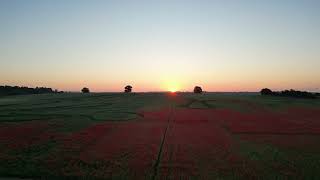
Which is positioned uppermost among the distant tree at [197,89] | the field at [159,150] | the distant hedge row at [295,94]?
the distant tree at [197,89]

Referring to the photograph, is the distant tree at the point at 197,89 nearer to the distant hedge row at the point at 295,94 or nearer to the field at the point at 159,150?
the distant hedge row at the point at 295,94

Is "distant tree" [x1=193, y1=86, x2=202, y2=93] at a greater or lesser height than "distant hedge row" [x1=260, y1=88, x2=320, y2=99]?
greater

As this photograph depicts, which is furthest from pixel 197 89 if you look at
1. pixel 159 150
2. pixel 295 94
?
pixel 159 150

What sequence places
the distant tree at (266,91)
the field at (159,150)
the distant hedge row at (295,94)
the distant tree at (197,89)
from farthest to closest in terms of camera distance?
the distant tree at (197,89) → the distant tree at (266,91) → the distant hedge row at (295,94) → the field at (159,150)

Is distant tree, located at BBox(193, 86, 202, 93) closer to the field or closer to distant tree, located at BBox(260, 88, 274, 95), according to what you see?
distant tree, located at BBox(260, 88, 274, 95)

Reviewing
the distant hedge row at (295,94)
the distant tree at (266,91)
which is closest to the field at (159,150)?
the distant hedge row at (295,94)

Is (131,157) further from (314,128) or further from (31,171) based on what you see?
(314,128)

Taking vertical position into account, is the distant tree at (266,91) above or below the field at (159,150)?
above

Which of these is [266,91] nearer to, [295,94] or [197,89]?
[295,94]

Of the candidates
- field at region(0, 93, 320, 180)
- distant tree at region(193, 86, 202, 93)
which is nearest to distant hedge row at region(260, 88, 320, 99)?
distant tree at region(193, 86, 202, 93)

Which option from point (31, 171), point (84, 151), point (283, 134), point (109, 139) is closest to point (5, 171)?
point (31, 171)

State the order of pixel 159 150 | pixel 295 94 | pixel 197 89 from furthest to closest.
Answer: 1. pixel 197 89
2. pixel 295 94
3. pixel 159 150

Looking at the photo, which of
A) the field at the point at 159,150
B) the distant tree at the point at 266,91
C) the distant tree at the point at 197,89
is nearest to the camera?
the field at the point at 159,150

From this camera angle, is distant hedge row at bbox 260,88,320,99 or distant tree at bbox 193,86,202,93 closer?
distant hedge row at bbox 260,88,320,99
